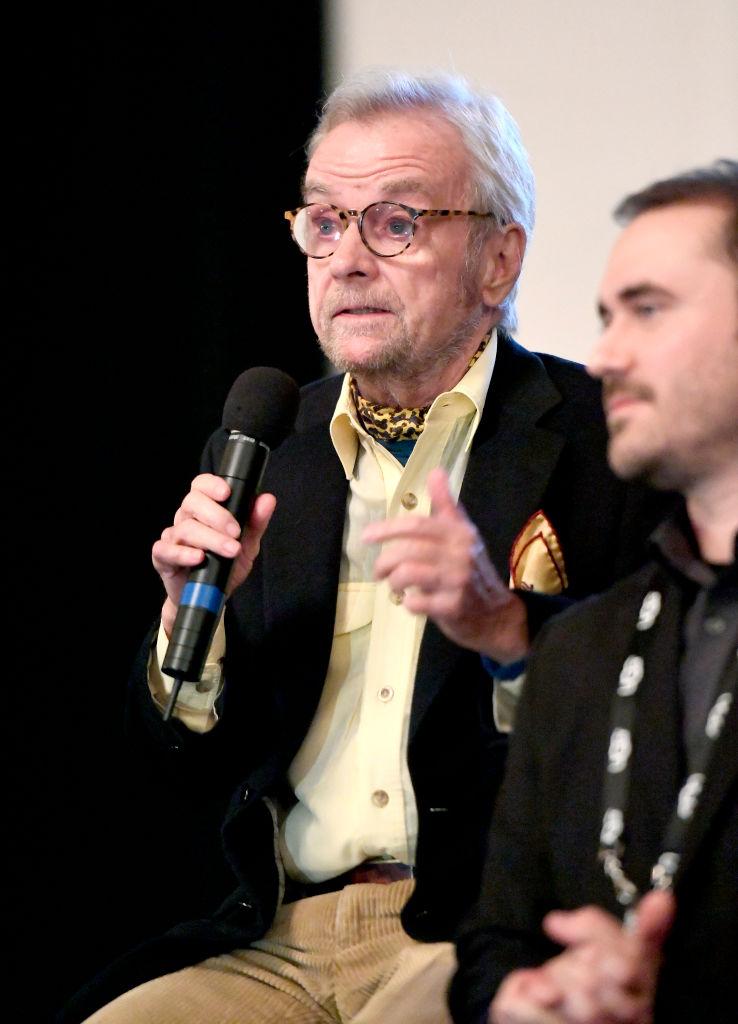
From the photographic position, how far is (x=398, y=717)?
191 centimetres

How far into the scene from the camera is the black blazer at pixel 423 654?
1.82 meters

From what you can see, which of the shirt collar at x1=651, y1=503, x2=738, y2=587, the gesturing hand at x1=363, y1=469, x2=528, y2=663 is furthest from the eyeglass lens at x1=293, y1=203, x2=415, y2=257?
the shirt collar at x1=651, y1=503, x2=738, y2=587

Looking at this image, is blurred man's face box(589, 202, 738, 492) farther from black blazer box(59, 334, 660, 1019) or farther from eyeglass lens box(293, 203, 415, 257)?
eyeglass lens box(293, 203, 415, 257)

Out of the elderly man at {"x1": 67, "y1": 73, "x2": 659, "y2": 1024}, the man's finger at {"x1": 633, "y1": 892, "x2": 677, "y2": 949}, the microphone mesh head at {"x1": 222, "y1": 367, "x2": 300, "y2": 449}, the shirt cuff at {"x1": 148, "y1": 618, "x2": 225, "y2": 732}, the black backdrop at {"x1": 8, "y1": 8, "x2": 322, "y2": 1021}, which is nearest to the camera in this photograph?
the man's finger at {"x1": 633, "y1": 892, "x2": 677, "y2": 949}

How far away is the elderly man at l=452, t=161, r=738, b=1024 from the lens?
1.21 m

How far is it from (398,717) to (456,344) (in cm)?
61

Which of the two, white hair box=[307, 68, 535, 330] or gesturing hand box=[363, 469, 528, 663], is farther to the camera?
white hair box=[307, 68, 535, 330]

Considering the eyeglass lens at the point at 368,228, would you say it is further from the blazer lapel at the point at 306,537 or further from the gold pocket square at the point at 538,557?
the gold pocket square at the point at 538,557

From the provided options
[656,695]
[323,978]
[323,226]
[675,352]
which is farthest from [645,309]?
[323,978]

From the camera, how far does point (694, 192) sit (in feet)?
4.52

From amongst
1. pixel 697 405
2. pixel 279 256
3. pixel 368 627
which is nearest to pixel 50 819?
pixel 368 627

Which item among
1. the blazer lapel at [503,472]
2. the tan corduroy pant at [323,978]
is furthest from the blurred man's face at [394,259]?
the tan corduroy pant at [323,978]

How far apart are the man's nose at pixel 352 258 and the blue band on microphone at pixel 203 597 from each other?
0.65 m

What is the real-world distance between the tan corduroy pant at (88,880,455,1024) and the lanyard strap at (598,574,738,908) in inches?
22.9
